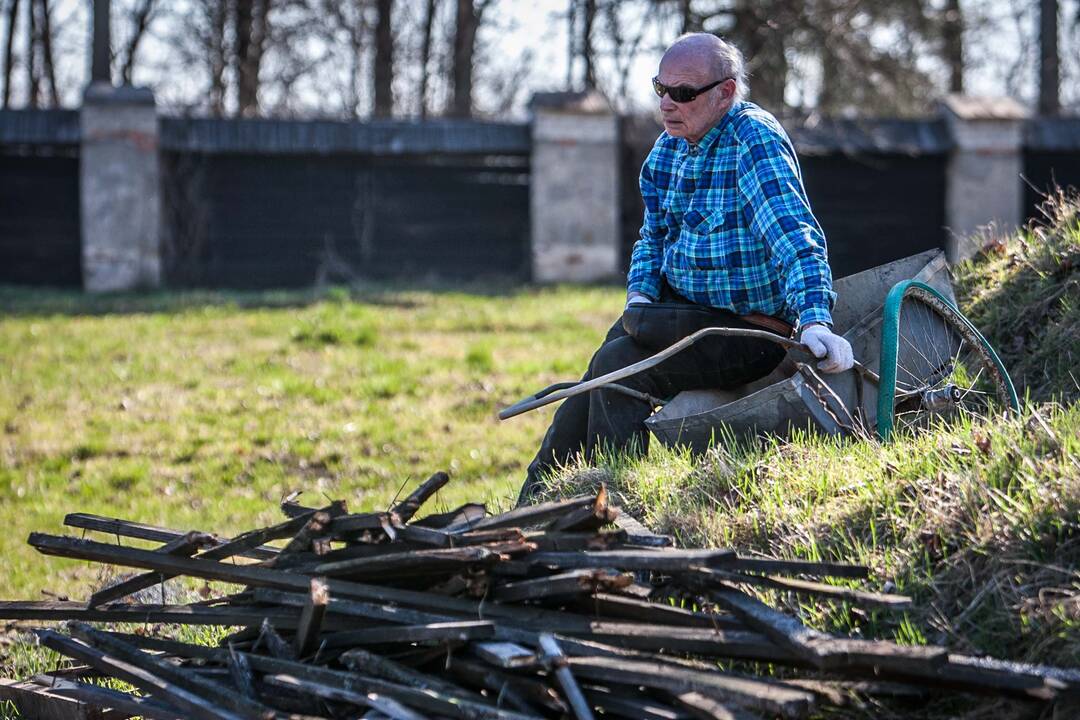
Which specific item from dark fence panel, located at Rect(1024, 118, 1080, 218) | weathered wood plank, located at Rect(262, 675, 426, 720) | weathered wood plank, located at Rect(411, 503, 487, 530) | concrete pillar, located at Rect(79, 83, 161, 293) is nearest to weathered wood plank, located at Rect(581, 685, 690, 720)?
weathered wood plank, located at Rect(262, 675, 426, 720)

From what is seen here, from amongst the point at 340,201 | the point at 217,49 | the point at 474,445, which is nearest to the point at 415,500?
the point at 474,445

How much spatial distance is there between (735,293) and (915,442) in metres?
0.87

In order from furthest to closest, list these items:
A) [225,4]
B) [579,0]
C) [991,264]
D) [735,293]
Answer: [225,4], [579,0], [991,264], [735,293]

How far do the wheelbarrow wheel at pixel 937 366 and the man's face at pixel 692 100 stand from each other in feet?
2.81

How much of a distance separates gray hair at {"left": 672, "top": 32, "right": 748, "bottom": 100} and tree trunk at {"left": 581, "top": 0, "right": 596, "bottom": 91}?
1661cm

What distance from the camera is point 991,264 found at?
20.3 feet

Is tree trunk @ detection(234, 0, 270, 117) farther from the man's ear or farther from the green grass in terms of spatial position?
the man's ear

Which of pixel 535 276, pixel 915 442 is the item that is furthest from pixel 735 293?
pixel 535 276

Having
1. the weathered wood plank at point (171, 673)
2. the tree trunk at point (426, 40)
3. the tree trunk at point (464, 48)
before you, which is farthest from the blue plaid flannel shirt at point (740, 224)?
the tree trunk at point (426, 40)

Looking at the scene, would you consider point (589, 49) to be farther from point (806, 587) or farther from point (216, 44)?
point (806, 587)

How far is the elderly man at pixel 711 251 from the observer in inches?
168

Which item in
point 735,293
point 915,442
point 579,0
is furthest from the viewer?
point 579,0

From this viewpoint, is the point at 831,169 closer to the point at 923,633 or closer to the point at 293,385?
the point at 293,385

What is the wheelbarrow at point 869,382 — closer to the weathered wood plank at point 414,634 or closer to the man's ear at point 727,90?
the man's ear at point 727,90
